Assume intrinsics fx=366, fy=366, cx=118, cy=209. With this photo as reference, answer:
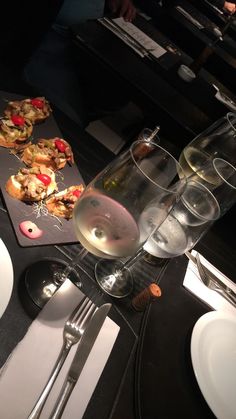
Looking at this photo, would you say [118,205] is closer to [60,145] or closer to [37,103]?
[60,145]

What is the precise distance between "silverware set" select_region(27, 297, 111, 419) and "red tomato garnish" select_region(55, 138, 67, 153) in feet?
1.51

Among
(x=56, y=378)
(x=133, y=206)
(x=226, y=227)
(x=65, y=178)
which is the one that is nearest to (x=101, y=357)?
(x=56, y=378)

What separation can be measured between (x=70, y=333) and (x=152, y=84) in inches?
61.7

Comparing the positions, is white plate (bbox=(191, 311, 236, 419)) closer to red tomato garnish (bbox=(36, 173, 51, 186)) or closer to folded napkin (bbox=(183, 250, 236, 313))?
folded napkin (bbox=(183, 250, 236, 313))

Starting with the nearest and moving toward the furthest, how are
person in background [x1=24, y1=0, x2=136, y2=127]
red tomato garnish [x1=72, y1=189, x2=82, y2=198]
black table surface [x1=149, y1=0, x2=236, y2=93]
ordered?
red tomato garnish [x1=72, y1=189, x2=82, y2=198], person in background [x1=24, y1=0, x2=136, y2=127], black table surface [x1=149, y1=0, x2=236, y2=93]

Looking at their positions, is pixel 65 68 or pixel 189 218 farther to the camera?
pixel 65 68

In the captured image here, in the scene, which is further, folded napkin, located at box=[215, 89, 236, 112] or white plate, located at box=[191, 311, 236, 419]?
folded napkin, located at box=[215, 89, 236, 112]

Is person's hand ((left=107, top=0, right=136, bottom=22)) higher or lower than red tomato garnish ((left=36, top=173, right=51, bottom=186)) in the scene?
higher

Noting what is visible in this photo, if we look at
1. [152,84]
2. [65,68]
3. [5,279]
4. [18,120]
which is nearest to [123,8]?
[65,68]

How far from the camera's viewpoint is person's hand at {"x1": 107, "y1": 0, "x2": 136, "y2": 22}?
95.9 inches

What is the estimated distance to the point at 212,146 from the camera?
3.54 ft

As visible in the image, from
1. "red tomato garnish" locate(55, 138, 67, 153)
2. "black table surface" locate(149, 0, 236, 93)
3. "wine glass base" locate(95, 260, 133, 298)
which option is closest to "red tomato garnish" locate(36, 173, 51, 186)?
"red tomato garnish" locate(55, 138, 67, 153)

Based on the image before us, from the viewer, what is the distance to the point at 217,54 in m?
3.08

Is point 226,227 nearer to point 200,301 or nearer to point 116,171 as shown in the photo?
point 200,301
